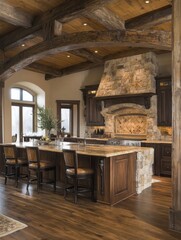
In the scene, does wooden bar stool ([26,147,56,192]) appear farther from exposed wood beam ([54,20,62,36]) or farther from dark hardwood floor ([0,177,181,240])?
exposed wood beam ([54,20,62,36])

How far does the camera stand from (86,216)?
12.4 feet

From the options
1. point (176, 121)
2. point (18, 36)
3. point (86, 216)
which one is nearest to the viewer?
point (176, 121)

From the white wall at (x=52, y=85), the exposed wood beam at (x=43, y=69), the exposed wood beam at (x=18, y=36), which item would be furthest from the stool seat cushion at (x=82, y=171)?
the exposed wood beam at (x=43, y=69)

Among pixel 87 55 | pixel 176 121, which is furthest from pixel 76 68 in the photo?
pixel 176 121

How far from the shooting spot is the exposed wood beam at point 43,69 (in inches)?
375

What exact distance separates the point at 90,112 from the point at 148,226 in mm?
6409

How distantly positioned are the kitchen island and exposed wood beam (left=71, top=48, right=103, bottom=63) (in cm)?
394

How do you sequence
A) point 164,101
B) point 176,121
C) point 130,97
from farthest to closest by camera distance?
point 130,97 < point 164,101 < point 176,121

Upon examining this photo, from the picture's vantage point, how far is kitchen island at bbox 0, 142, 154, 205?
14.3 ft

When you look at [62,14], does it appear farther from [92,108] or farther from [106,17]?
[92,108]

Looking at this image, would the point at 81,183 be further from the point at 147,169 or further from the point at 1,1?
the point at 1,1

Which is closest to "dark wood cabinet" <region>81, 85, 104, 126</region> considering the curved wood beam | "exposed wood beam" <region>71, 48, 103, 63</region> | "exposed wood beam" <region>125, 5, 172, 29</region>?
"exposed wood beam" <region>71, 48, 103, 63</region>

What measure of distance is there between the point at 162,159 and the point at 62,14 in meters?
4.76

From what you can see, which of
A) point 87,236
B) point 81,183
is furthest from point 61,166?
point 87,236
